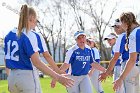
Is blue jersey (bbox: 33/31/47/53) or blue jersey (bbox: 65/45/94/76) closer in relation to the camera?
blue jersey (bbox: 33/31/47/53)

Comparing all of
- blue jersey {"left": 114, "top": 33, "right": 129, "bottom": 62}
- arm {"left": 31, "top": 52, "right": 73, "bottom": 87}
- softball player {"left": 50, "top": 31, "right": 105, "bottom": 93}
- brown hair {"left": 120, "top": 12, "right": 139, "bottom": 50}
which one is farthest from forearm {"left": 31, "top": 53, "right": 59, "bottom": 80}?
softball player {"left": 50, "top": 31, "right": 105, "bottom": 93}

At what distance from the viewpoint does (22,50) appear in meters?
5.42

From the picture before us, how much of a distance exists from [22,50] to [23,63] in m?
0.19

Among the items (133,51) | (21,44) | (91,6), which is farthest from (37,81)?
(91,6)

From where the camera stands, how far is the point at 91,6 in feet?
186

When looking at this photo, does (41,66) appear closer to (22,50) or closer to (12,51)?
(22,50)

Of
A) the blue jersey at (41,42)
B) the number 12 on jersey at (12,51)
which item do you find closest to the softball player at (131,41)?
the blue jersey at (41,42)

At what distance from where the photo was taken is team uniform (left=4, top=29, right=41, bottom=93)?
5391 mm

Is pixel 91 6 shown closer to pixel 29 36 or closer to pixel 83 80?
pixel 83 80

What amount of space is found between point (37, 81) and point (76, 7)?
51668 mm

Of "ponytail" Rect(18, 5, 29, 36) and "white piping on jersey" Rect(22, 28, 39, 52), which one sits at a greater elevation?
"ponytail" Rect(18, 5, 29, 36)

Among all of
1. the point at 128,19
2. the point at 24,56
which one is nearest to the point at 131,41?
the point at 128,19

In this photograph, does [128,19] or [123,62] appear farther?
[123,62]

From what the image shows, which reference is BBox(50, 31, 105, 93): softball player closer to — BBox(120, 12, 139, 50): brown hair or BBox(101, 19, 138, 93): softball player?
BBox(101, 19, 138, 93): softball player
